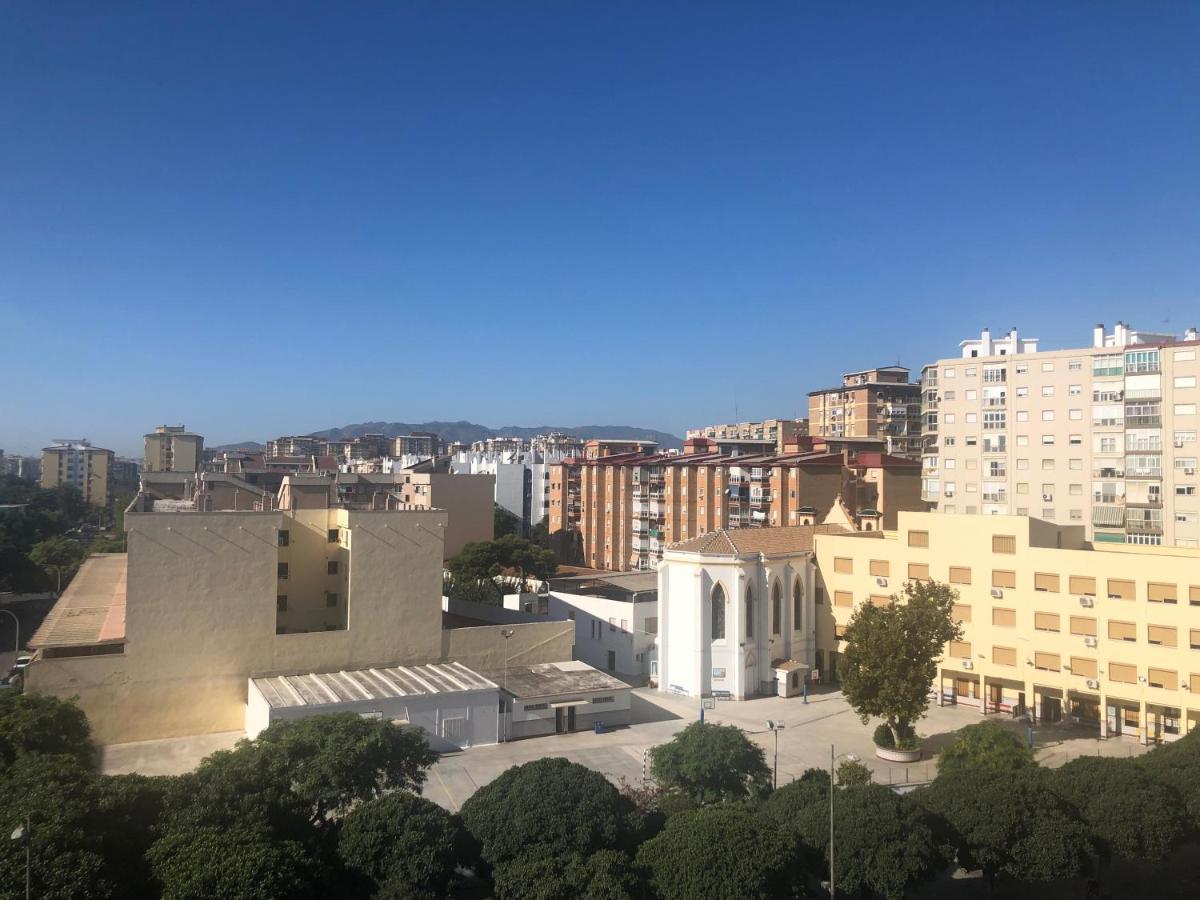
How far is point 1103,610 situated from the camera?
105 ft

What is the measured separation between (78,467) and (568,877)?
176381 millimetres

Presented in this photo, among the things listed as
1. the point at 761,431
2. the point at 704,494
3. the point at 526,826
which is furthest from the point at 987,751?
the point at 761,431

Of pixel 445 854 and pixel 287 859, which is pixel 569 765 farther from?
pixel 287 859

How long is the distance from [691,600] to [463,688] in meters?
Answer: 11.1

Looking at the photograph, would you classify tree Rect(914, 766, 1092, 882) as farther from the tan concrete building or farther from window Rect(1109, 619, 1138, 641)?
the tan concrete building

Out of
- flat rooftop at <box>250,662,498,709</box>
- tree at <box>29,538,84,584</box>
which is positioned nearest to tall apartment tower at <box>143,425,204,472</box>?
tree at <box>29,538,84,584</box>

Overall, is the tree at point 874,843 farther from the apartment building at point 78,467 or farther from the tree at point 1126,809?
the apartment building at point 78,467

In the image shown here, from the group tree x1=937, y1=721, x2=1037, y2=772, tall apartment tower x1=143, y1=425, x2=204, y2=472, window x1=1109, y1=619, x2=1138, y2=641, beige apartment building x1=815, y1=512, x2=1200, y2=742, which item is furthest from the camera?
tall apartment tower x1=143, y1=425, x2=204, y2=472

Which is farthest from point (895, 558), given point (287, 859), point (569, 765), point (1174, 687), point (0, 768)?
point (0, 768)

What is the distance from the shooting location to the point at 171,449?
441ft

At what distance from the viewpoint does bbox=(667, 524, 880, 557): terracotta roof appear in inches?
1481

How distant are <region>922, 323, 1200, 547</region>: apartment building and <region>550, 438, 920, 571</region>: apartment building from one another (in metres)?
5.60

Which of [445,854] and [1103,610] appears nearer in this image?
[445,854]

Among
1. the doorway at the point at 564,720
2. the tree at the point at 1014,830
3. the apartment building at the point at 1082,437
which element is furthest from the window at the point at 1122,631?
the doorway at the point at 564,720
